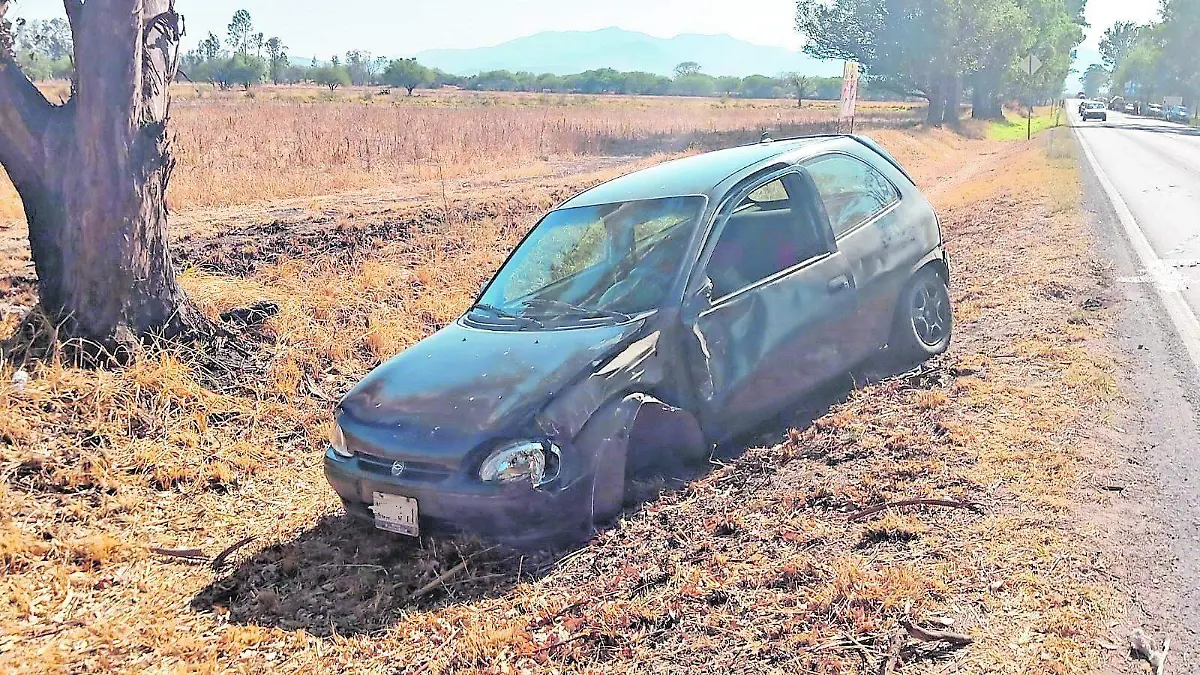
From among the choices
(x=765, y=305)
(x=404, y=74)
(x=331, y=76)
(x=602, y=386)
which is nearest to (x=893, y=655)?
(x=602, y=386)

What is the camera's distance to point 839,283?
544 cm

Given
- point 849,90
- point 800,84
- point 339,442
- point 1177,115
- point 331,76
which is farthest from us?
point 800,84

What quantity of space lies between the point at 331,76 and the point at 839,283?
84064 millimetres

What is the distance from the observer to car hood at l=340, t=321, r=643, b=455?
405 centimetres

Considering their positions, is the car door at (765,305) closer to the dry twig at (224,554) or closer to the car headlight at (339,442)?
the car headlight at (339,442)

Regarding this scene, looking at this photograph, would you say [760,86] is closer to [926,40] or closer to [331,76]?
[331,76]

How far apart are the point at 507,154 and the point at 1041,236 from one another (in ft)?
45.8

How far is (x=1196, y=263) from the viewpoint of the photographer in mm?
9242

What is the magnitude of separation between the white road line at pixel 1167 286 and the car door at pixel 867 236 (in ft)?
6.51

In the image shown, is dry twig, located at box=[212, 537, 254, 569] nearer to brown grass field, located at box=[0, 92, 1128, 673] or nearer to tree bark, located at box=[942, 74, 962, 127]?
brown grass field, located at box=[0, 92, 1128, 673]

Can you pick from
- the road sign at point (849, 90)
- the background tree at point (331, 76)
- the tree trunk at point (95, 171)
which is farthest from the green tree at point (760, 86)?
the tree trunk at point (95, 171)

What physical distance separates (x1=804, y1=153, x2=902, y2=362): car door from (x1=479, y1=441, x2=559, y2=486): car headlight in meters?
2.35

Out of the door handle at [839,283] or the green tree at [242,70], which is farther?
the green tree at [242,70]

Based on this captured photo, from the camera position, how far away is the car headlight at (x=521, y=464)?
12.9 ft
